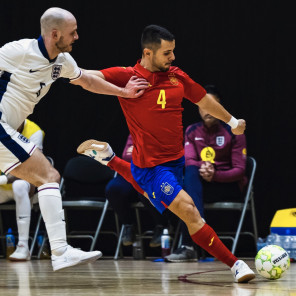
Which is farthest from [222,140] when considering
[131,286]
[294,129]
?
[131,286]

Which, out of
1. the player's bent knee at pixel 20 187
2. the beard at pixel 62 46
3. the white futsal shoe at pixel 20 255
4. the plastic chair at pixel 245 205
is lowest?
the white futsal shoe at pixel 20 255

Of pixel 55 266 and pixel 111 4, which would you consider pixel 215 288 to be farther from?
pixel 111 4

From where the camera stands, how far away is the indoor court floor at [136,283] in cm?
311

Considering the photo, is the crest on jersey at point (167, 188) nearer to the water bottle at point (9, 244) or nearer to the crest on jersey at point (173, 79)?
the crest on jersey at point (173, 79)

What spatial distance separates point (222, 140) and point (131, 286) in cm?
292

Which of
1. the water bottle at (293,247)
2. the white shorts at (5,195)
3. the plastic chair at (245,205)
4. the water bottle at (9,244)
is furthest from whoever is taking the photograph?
the water bottle at (9,244)

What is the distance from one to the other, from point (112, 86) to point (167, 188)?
72 cm

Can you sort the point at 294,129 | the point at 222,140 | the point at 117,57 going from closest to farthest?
1. the point at 222,140
2. the point at 294,129
3. the point at 117,57

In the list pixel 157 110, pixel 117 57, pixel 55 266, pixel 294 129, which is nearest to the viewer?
pixel 55 266

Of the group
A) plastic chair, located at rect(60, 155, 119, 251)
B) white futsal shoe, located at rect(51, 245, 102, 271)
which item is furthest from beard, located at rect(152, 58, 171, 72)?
plastic chair, located at rect(60, 155, 119, 251)

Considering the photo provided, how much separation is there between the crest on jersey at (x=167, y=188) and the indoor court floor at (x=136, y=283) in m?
0.50

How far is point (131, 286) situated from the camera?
3410 mm

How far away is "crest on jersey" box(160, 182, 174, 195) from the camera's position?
3.76 m

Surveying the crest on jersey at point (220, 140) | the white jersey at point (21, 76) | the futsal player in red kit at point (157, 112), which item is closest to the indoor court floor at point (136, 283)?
the futsal player in red kit at point (157, 112)
